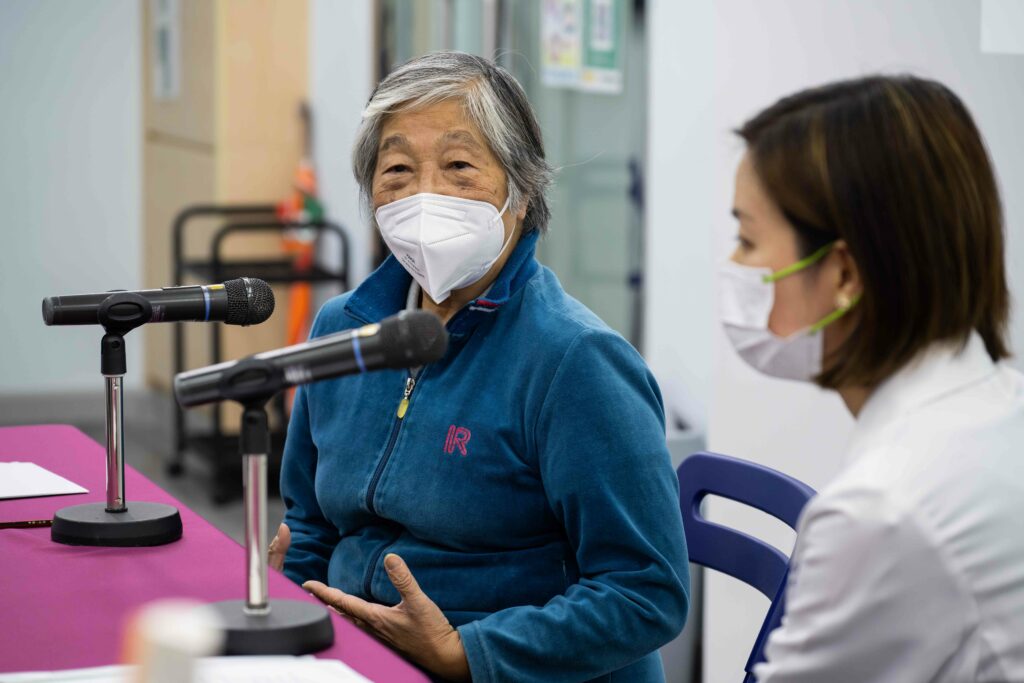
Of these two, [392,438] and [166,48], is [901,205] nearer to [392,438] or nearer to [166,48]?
[392,438]

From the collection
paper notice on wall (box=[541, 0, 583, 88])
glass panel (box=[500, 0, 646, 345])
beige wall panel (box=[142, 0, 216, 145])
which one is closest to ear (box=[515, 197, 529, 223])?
glass panel (box=[500, 0, 646, 345])

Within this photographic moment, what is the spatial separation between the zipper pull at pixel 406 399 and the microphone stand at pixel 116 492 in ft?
0.99

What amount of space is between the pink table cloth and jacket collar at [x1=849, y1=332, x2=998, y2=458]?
0.45 metres

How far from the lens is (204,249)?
18.5ft

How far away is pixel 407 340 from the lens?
1.03 meters

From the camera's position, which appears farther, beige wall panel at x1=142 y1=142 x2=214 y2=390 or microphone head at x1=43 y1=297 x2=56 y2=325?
beige wall panel at x1=142 y1=142 x2=214 y2=390

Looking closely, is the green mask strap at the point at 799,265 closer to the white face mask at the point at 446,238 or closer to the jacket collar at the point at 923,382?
the jacket collar at the point at 923,382

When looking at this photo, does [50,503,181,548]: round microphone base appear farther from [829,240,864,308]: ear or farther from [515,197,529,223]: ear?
[829,240,864,308]: ear

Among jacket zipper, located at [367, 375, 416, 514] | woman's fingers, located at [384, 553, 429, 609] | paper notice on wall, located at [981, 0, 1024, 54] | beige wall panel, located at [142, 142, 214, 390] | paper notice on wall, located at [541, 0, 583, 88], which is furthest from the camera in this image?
beige wall panel, located at [142, 142, 214, 390]

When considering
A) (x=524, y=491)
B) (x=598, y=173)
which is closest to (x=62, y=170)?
(x=598, y=173)

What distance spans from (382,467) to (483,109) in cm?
47

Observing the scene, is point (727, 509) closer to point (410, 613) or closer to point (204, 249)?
point (410, 613)

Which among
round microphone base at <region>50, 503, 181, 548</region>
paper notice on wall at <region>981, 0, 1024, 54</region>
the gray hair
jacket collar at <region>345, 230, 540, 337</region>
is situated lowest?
round microphone base at <region>50, 503, 181, 548</region>

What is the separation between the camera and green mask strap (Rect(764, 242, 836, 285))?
1.08 metres
